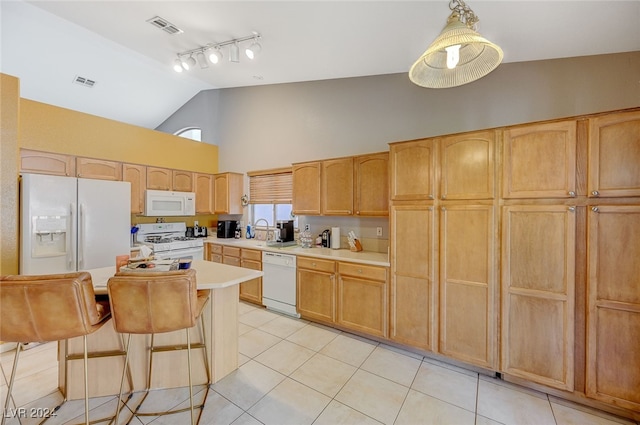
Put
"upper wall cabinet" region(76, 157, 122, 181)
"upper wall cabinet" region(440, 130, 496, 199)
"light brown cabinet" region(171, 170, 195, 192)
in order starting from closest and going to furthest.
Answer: "upper wall cabinet" region(440, 130, 496, 199) → "upper wall cabinet" region(76, 157, 122, 181) → "light brown cabinet" region(171, 170, 195, 192)

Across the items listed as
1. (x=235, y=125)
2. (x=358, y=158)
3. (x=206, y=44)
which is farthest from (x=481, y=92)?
(x=235, y=125)

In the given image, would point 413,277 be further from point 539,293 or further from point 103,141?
point 103,141

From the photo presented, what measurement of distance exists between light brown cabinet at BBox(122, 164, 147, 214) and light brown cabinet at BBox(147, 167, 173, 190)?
0.07m

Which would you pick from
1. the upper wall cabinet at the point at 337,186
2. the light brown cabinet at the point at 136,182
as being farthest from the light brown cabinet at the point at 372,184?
the light brown cabinet at the point at 136,182

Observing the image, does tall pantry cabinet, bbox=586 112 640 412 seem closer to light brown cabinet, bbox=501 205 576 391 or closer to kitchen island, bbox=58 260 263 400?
light brown cabinet, bbox=501 205 576 391

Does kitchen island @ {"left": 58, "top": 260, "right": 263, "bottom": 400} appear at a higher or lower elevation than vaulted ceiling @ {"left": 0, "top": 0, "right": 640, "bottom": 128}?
lower

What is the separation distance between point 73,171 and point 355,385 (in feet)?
14.2

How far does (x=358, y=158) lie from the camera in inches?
125

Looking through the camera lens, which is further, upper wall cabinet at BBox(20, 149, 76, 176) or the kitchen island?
upper wall cabinet at BBox(20, 149, 76, 176)

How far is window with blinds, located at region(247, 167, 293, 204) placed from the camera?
4.21m

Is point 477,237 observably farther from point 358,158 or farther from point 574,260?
point 358,158

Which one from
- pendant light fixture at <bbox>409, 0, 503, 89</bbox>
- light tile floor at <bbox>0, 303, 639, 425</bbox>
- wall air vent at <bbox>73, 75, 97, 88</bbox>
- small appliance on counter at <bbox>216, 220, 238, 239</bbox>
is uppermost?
wall air vent at <bbox>73, 75, 97, 88</bbox>

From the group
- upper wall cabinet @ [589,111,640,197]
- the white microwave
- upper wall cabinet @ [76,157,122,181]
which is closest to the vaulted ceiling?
upper wall cabinet @ [589,111,640,197]

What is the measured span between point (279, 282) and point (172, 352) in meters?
1.57
